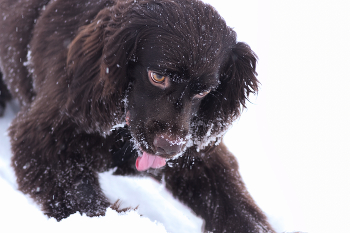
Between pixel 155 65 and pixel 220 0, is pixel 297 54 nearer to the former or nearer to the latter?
pixel 220 0

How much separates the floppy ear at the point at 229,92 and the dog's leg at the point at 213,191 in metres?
0.28

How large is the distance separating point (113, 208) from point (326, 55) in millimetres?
4819

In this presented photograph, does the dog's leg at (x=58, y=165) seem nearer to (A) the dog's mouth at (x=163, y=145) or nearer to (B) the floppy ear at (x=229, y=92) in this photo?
(A) the dog's mouth at (x=163, y=145)

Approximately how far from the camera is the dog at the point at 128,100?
2314 mm

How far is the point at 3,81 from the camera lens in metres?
3.86

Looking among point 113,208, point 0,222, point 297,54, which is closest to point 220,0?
point 297,54

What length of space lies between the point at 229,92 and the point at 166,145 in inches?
27.6

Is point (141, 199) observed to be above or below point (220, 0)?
below

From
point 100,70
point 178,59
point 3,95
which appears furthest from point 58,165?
point 3,95

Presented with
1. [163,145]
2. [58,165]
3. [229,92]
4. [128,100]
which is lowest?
[58,165]

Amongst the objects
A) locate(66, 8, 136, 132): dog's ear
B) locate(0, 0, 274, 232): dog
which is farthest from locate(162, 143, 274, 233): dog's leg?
locate(66, 8, 136, 132): dog's ear

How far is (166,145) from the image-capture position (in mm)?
2264

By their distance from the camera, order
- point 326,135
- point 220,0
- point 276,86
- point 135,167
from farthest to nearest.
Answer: point 220,0
point 276,86
point 326,135
point 135,167

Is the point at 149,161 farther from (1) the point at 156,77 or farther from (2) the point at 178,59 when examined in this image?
(2) the point at 178,59
